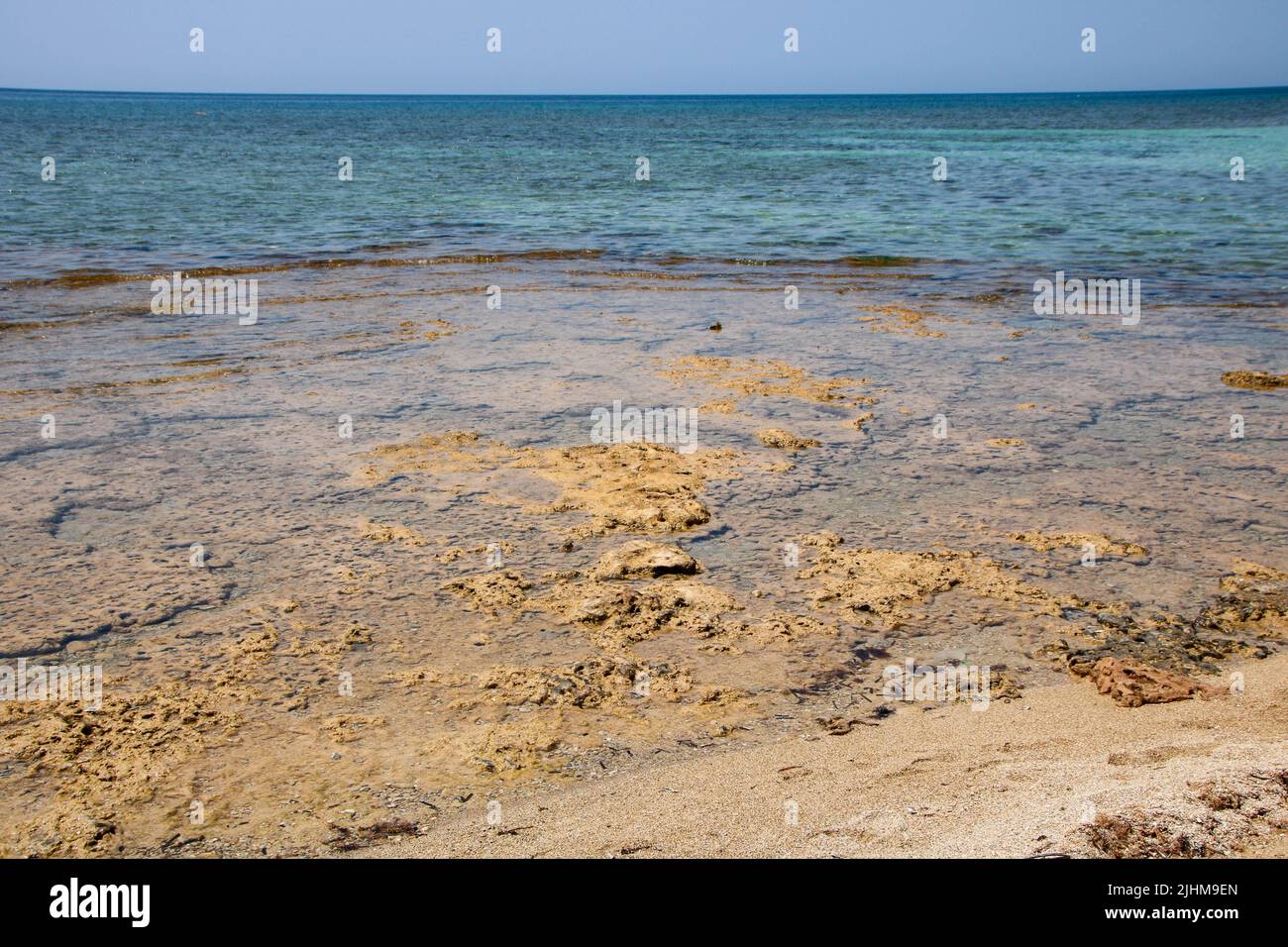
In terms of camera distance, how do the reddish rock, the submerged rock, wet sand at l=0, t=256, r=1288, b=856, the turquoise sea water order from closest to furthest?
wet sand at l=0, t=256, r=1288, b=856 < the reddish rock < the submerged rock < the turquoise sea water

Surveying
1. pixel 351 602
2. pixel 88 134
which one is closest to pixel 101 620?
pixel 351 602

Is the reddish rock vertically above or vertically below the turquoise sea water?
below

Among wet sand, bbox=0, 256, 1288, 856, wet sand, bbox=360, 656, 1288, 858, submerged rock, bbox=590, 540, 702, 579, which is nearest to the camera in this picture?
wet sand, bbox=360, 656, 1288, 858

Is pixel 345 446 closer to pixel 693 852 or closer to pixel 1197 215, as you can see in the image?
pixel 693 852

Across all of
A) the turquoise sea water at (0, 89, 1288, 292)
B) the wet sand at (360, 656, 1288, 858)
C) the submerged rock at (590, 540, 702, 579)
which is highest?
the turquoise sea water at (0, 89, 1288, 292)

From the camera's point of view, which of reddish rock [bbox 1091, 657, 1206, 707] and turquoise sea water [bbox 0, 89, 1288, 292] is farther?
turquoise sea water [bbox 0, 89, 1288, 292]

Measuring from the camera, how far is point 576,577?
4.00m

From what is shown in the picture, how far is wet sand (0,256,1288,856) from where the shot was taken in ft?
9.32

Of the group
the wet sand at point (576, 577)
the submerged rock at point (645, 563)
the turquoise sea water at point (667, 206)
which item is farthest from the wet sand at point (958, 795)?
the turquoise sea water at point (667, 206)

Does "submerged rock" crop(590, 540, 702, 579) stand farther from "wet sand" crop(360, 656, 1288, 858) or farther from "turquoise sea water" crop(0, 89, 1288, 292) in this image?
"turquoise sea water" crop(0, 89, 1288, 292)

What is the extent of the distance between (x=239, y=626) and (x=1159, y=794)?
2.96 m

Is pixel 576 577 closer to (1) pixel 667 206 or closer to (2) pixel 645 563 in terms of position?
(2) pixel 645 563

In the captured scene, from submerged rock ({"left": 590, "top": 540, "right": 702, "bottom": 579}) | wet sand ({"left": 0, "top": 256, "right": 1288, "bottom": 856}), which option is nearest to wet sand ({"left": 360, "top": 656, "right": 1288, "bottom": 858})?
wet sand ({"left": 0, "top": 256, "right": 1288, "bottom": 856})

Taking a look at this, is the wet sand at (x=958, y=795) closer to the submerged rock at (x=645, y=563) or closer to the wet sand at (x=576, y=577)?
the wet sand at (x=576, y=577)
